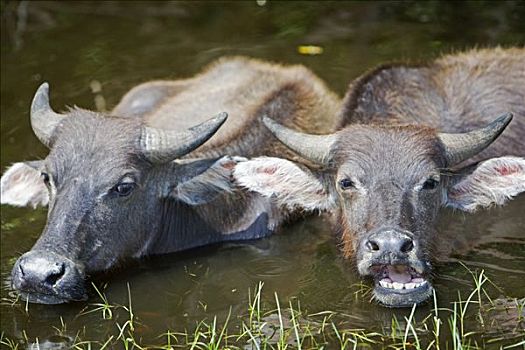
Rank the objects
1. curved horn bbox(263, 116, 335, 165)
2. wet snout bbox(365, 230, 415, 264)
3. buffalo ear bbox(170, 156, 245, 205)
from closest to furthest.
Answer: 1. wet snout bbox(365, 230, 415, 264)
2. curved horn bbox(263, 116, 335, 165)
3. buffalo ear bbox(170, 156, 245, 205)

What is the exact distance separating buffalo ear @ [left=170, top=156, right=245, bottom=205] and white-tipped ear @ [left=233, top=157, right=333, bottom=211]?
0.63ft

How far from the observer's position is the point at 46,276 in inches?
324

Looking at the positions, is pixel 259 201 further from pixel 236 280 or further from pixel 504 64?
pixel 504 64

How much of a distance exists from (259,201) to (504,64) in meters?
2.61

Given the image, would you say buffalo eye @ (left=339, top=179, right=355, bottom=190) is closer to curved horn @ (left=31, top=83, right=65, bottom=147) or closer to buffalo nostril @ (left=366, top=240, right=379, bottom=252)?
buffalo nostril @ (left=366, top=240, right=379, bottom=252)

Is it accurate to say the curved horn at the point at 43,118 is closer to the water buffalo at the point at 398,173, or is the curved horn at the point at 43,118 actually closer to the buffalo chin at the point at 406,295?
the water buffalo at the point at 398,173

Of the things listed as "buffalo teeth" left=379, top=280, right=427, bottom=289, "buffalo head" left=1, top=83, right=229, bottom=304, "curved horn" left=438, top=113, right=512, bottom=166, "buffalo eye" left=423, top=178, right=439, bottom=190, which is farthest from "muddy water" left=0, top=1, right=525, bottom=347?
"curved horn" left=438, top=113, right=512, bottom=166

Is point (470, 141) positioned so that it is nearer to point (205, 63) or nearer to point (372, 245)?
point (372, 245)

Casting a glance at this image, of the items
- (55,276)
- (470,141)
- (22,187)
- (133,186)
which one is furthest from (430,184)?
(22,187)

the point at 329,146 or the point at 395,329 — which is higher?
the point at 329,146

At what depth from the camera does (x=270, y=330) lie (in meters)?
7.76

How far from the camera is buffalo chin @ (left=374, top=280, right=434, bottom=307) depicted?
789 centimetres

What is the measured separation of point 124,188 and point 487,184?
2.73m

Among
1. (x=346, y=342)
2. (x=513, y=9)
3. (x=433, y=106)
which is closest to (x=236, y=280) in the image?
(x=346, y=342)
